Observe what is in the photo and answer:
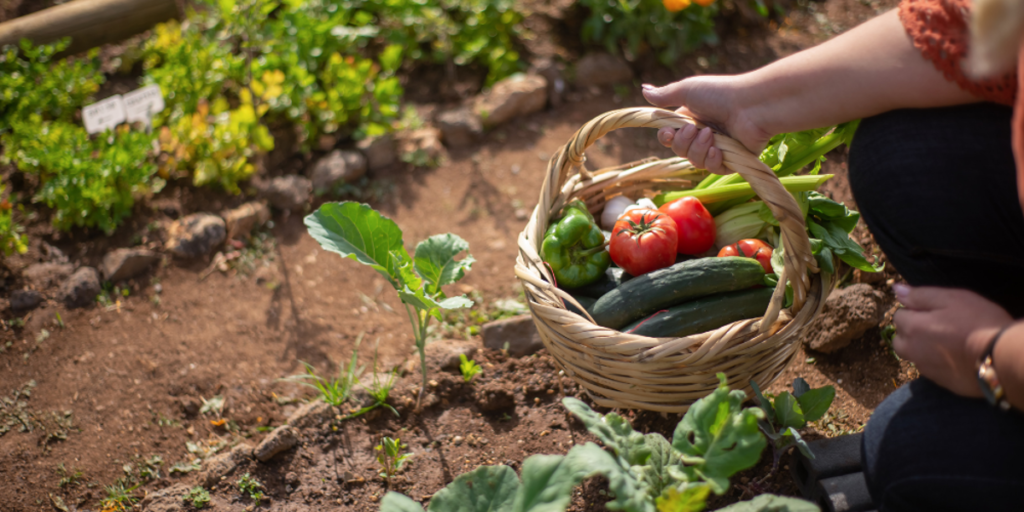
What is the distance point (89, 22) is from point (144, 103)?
50.7 inches

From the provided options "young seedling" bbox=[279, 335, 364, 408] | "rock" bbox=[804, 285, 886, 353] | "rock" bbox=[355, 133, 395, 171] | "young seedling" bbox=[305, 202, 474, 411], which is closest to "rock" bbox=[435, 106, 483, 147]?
"rock" bbox=[355, 133, 395, 171]

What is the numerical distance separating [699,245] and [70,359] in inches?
98.8

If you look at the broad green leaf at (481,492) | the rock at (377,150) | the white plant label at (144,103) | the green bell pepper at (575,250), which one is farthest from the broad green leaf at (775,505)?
the white plant label at (144,103)

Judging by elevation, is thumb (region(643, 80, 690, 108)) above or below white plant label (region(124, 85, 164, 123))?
above

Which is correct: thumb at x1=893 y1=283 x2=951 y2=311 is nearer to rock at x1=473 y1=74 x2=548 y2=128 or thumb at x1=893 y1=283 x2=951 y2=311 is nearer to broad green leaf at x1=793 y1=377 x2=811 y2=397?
broad green leaf at x1=793 y1=377 x2=811 y2=397

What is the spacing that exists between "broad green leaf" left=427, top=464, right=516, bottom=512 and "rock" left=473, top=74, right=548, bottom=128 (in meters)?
2.54

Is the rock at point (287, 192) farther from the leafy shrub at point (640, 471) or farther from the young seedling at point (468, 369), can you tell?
the leafy shrub at point (640, 471)

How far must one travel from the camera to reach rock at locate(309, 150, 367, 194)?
321cm

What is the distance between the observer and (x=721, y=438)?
132 cm

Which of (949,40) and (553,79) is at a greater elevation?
(949,40)

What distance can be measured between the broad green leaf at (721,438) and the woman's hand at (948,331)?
343mm

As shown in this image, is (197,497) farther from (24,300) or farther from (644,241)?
(644,241)

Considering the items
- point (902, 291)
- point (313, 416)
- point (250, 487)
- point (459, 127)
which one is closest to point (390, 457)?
point (313, 416)

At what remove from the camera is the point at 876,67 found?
1326mm
